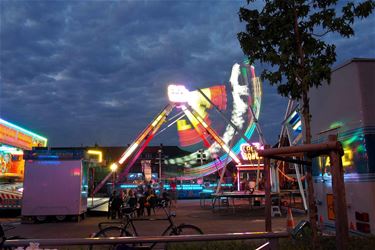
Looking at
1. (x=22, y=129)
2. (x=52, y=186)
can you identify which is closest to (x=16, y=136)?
(x=22, y=129)

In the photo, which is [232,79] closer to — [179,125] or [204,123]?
[204,123]

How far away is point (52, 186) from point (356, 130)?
591 inches

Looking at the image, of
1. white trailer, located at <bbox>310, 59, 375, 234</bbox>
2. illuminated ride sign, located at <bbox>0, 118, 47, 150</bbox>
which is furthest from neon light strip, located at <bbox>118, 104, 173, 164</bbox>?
white trailer, located at <bbox>310, 59, 375, 234</bbox>

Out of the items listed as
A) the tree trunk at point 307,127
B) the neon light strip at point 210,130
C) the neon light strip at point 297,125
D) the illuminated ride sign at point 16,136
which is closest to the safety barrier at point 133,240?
the tree trunk at point 307,127

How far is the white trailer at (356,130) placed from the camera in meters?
6.87

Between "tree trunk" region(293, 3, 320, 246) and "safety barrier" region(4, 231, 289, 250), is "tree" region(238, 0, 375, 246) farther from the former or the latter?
"safety barrier" region(4, 231, 289, 250)

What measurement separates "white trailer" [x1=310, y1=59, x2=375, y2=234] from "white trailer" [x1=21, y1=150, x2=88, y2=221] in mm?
13276

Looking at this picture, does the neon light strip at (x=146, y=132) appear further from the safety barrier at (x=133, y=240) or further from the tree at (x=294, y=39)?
the safety barrier at (x=133, y=240)

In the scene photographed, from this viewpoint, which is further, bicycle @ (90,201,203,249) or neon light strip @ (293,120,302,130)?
neon light strip @ (293,120,302,130)

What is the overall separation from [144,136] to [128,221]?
28868 millimetres

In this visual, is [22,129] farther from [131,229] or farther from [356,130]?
[356,130]

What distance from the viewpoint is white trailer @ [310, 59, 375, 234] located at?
687 centimetres

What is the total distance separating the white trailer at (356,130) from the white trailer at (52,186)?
13.3 metres

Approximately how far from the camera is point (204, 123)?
3641 centimetres
